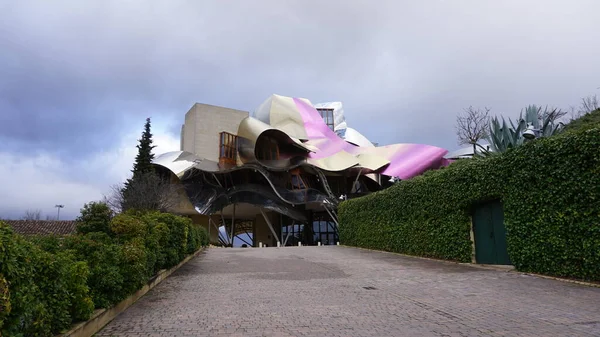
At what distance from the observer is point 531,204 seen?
903cm

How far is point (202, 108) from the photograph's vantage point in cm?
4603

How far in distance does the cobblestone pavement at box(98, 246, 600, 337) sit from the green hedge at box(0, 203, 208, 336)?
21.9 inches

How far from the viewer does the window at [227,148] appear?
38.8 meters

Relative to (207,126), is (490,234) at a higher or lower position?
lower

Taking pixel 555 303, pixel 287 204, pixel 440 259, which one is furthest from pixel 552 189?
pixel 287 204

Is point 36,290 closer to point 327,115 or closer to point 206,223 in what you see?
point 206,223

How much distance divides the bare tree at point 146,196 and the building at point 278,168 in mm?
3564

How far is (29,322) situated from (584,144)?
905cm

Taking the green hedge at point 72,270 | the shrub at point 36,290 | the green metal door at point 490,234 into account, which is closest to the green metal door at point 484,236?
the green metal door at point 490,234

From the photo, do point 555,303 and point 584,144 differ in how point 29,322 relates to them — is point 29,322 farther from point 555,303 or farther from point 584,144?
point 584,144

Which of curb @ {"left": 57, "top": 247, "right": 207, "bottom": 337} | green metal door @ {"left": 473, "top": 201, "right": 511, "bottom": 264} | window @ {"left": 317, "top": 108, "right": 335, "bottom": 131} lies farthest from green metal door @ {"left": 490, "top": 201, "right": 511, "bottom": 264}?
window @ {"left": 317, "top": 108, "right": 335, "bottom": 131}

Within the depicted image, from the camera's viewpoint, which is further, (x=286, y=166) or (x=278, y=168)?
(x=286, y=166)

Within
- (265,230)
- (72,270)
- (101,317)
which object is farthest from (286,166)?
(72,270)

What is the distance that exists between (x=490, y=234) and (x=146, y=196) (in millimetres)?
27567
